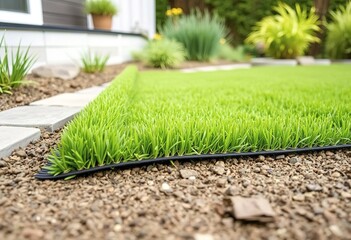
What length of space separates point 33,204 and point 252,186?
779 millimetres

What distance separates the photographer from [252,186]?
1.14 m

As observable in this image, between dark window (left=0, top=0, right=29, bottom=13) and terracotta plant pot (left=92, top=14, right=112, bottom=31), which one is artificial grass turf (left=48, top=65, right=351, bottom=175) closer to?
dark window (left=0, top=0, right=29, bottom=13)

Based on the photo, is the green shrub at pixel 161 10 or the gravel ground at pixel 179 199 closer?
the gravel ground at pixel 179 199

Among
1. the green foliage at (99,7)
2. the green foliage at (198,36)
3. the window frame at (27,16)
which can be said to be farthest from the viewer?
the green foliage at (198,36)

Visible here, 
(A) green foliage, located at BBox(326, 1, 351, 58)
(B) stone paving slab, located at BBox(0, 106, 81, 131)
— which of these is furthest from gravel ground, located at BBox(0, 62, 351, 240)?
(A) green foliage, located at BBox(326, 1, 351, 58)

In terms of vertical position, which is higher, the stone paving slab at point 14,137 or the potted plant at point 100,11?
the potted plant at point 100,11

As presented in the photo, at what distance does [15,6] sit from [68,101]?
6.51 feet

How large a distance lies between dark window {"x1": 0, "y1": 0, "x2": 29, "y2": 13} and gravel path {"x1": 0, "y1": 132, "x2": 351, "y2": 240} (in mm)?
2674

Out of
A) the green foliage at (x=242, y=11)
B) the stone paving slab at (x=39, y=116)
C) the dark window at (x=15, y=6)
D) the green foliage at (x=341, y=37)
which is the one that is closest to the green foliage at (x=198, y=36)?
the green foliage at (x=341, y=37)

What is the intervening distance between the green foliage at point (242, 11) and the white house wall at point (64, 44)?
4.89 m

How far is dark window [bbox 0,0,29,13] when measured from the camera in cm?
336

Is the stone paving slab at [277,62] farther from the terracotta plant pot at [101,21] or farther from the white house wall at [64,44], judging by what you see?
the terracotta plant pot at [101,21]

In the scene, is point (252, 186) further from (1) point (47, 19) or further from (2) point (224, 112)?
(1) point (47, 19)

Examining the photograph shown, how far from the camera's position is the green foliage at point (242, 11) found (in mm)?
9656
